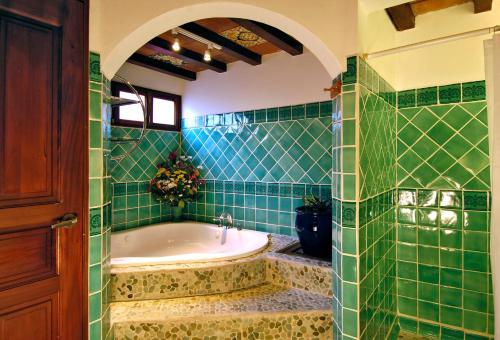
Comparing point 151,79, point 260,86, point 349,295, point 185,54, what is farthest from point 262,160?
point 349,295

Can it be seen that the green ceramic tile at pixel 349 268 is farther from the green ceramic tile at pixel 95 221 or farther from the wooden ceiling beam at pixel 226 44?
the wooden ceiling beam at pixel 226 44

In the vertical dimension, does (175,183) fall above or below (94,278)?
above

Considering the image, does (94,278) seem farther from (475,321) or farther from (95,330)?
(475,321)

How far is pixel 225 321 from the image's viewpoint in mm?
1831

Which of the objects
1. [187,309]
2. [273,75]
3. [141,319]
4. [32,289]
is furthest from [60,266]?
[273,75]

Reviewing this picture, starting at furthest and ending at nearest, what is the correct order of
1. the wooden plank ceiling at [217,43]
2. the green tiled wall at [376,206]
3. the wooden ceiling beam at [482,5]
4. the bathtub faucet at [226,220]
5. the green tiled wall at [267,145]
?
1. the bathtub faucet at [226,220]
2. the green tiled wall at [267,145]
3. the wooden plank ceiling at [217,43]
4. the wooden ceiling beam at [482,5]
5. the green tiled wall at [376,206]

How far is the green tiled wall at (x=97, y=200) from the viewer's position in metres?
1.44

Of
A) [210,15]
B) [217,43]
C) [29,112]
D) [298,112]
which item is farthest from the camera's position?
[298,112]

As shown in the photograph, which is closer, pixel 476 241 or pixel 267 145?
pixel 476 241

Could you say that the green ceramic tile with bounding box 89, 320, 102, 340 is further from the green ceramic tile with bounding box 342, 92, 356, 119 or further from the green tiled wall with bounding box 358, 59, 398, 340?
the green ceramic tile with bounding box 342, 92, 356, 119

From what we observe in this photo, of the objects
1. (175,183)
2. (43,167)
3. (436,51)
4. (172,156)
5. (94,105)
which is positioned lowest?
(175,183)

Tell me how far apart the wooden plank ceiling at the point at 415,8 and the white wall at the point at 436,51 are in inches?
1.4

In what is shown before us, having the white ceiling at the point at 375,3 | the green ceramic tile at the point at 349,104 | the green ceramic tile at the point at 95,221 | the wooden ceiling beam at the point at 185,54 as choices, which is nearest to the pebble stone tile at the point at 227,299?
the green ceramic tile at the point at 95,221

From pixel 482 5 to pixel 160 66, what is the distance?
2772mm
